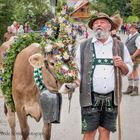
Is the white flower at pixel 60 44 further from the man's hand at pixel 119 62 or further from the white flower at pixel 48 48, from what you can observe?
the man's hand at pixel 119 62

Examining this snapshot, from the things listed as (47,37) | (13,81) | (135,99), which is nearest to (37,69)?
(47,37)

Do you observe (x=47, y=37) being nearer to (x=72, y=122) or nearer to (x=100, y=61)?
(x=100, y=61)

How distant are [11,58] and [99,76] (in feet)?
7.06

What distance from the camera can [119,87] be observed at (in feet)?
20.3

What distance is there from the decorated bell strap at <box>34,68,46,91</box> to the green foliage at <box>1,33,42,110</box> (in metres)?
1.08

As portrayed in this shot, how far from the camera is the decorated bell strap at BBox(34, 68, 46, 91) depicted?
6.72m

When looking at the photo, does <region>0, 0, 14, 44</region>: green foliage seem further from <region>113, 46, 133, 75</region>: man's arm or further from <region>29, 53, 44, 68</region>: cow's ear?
<region>113, 46, 133, 75</region>: man's arm

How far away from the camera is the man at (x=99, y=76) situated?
20.1ft

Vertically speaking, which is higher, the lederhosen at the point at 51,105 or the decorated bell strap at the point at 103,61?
the decorated bell strap at the point at 103,61

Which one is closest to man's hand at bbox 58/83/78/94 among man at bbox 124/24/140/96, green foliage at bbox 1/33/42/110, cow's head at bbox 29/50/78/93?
cow's head at bbox 29/50/78/93

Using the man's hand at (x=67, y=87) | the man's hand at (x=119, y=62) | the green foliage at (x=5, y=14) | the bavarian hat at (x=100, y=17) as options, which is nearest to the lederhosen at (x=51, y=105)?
the man's hand at (x=67, y=87)

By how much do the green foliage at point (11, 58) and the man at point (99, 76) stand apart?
6.09ft

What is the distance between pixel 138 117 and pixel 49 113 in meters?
4.52

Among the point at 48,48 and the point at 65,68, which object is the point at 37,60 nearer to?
the point at 48,48
